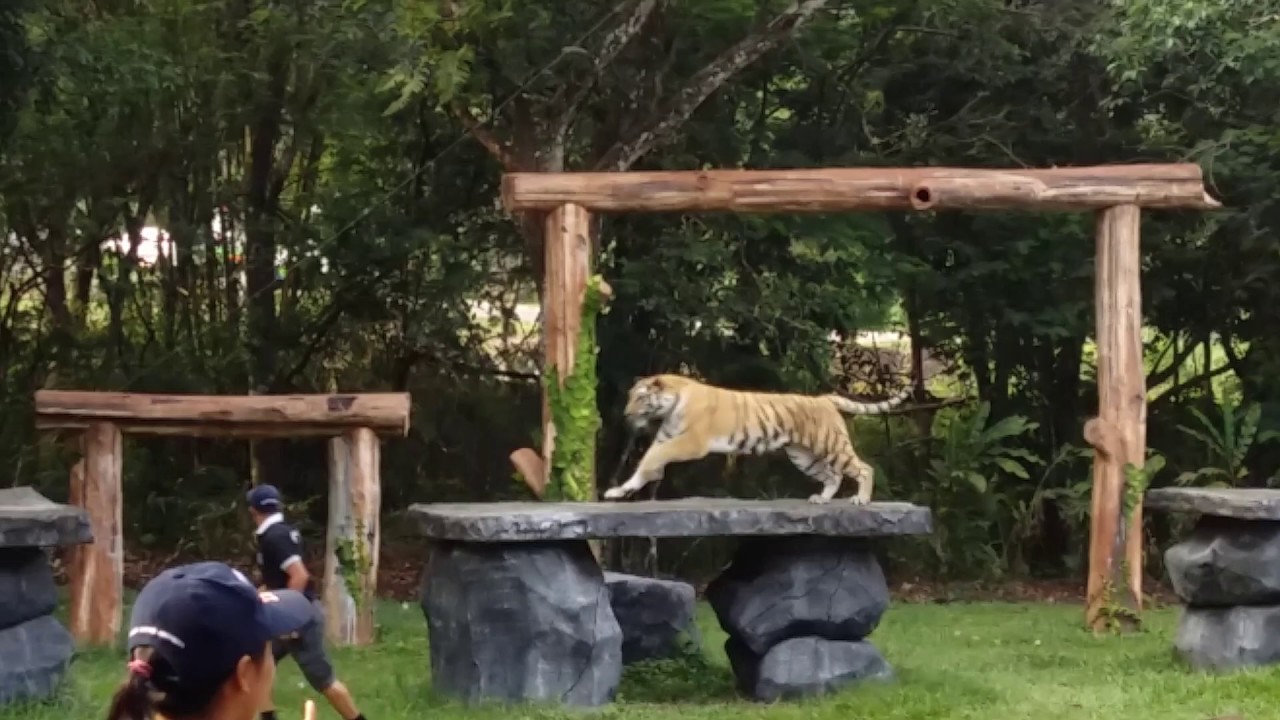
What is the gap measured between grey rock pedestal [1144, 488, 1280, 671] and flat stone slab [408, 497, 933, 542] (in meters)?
1.54

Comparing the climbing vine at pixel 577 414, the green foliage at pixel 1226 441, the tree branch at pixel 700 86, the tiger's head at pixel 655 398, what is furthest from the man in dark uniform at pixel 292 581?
the green foliage at pixel 1226 441

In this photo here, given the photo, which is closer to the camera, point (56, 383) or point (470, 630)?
point (470, 630)

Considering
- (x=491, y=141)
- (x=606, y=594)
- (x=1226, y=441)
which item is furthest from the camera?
(x=1226, y=441)

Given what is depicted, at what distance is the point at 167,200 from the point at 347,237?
73.3 inches

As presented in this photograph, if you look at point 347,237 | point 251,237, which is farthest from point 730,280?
point 251,237

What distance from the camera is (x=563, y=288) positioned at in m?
8.98

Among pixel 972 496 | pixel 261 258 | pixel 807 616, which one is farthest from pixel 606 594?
pixel 261 258

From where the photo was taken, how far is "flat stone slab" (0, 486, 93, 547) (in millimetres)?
6871

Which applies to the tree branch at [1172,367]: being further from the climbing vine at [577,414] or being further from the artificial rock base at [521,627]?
the artificial rock base at [521,627]

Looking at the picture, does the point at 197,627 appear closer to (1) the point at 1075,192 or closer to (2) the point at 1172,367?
(1) the point at 1075,192

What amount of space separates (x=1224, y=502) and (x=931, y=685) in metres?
1.74

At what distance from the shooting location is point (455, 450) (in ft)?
46.8

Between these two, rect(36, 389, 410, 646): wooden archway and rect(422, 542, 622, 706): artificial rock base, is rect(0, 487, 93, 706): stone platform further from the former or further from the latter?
rect(36, 389, 410, 646): wooden archway

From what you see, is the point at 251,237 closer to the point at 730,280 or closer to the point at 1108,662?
the point at 730,280
